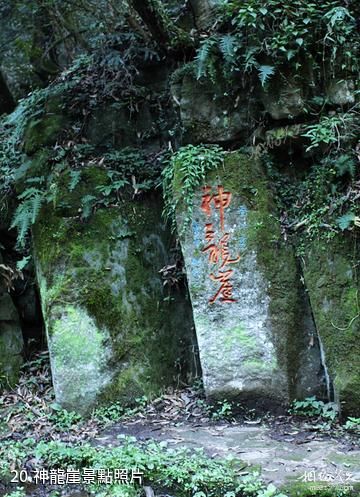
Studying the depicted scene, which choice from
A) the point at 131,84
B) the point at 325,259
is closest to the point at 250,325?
the point at 325,259

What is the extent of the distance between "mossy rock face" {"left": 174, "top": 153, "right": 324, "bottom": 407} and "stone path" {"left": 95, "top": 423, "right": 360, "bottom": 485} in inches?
17.5

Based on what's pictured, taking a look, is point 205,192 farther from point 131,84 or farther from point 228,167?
point 131,84

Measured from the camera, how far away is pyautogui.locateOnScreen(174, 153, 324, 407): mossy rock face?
5.08 m

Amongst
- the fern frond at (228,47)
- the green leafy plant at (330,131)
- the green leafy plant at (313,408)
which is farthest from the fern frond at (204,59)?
the green leafy plant at (313,408)

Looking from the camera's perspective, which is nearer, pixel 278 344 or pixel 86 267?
pixel 278 344

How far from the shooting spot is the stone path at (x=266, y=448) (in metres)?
3.83

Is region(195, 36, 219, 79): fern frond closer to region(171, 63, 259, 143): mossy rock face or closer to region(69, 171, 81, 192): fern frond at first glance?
region(171, 63, 259, 143): mossy rock face

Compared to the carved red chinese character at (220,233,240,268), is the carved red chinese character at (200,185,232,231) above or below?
above

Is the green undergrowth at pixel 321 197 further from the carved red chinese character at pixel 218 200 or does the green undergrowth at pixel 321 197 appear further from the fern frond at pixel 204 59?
the fern frond at pixel 204 59

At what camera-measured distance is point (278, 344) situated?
5.09 metres

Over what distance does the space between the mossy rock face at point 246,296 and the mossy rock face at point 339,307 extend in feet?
0.89

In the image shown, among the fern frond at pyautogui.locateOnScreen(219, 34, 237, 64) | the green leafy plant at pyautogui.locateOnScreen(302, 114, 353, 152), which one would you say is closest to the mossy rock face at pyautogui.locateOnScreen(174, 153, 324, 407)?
the green leafy plant at pyautogui.locateOnScreen(302, 114, 353, 152)

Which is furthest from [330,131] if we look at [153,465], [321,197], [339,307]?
[153,465]

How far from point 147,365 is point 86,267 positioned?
1.30 metres
